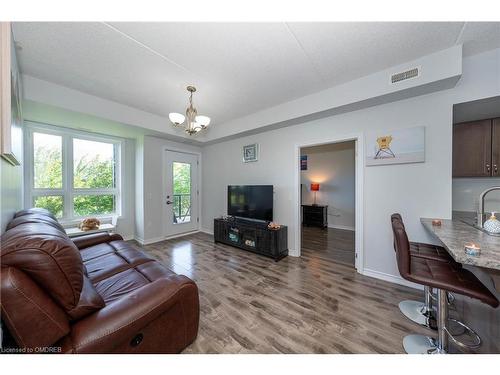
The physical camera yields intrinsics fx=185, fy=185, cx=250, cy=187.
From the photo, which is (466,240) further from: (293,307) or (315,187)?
(315,187)

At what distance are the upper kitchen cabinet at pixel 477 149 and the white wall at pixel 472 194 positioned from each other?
12.9 inches

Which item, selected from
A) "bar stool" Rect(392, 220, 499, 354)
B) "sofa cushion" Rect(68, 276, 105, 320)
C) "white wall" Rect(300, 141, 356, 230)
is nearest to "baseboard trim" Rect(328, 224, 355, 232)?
"white wall" Rect(300, 141, 356, 230)

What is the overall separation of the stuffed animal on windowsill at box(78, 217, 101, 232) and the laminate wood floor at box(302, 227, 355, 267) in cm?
395

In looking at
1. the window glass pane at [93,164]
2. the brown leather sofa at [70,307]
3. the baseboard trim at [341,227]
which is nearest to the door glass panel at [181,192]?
the window glass pane at [93,164]

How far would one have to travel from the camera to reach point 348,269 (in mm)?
2734

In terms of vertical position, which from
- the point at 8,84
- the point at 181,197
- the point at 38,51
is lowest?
the point at 181,197

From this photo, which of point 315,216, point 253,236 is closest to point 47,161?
point 253,236

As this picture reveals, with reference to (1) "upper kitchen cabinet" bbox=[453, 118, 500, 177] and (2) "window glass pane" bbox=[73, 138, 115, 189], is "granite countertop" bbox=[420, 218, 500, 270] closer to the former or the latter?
(1) "upper kitchen cabinet" bbox=[453, 118, 500, 177]

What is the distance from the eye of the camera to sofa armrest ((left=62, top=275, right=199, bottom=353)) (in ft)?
2.83

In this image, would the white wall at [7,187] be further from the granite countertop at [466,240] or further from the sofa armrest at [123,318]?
the granite countertop at [466,240]

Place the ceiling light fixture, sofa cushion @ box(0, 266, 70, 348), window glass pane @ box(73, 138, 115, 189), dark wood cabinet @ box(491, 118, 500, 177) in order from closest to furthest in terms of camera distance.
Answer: sofa cushion @ box(0, 266, 70, 348), dark wood cabinet @ box(491, 118, 500, 177), the ceiling light fixture, window glass pane @ box(73, 138, 115, 189)
